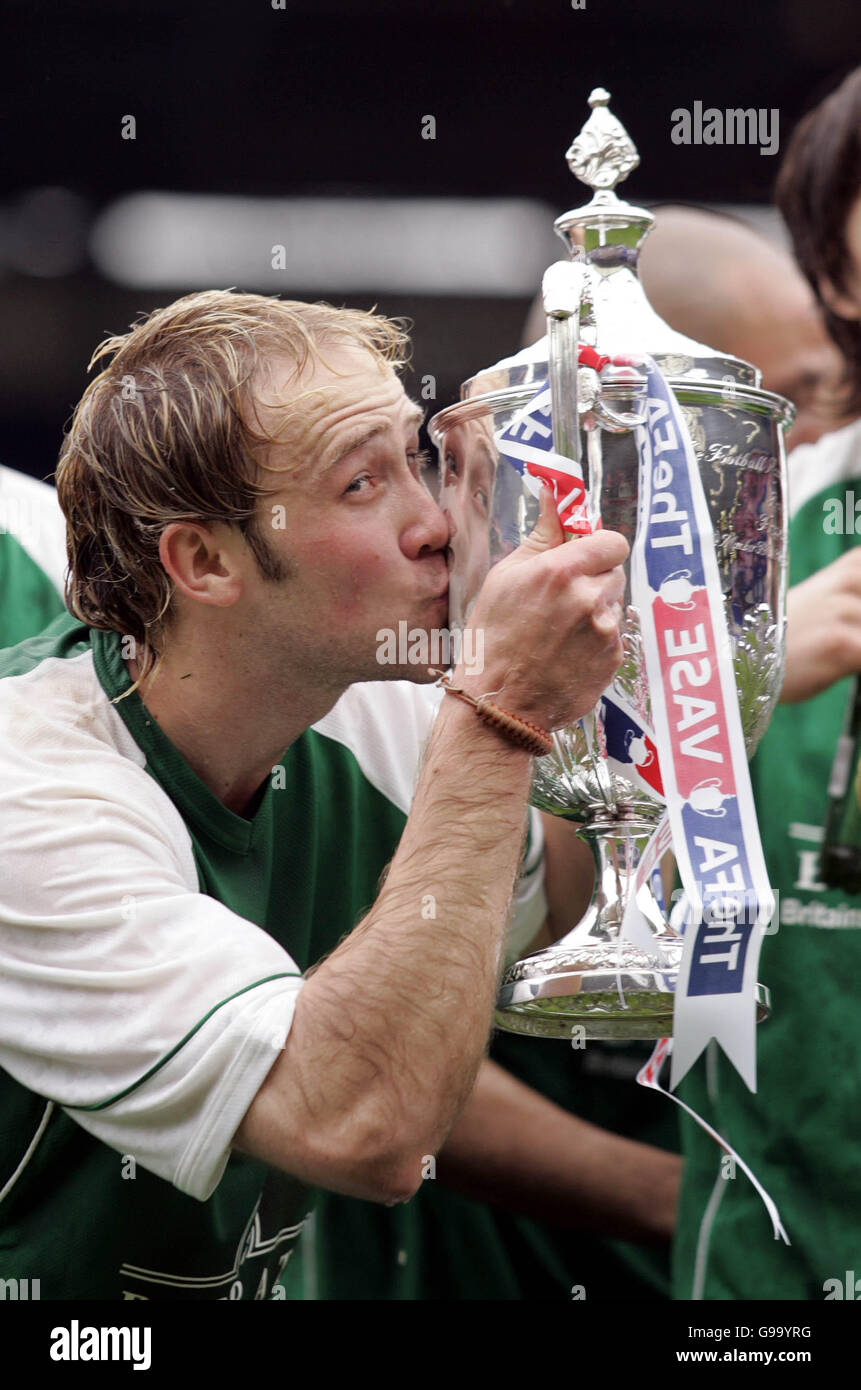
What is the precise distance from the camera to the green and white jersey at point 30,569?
1.85 m

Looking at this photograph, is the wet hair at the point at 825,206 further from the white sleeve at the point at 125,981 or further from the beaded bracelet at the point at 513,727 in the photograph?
the white sleeve at the point at 125,981

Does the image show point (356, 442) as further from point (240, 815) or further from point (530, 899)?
point (530, 899)

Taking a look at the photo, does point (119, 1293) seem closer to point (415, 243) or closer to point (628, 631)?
point (628, 631)

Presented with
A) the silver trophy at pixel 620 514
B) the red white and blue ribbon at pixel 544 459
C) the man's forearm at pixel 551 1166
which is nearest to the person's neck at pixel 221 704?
the silver trophy at pixel 620 514

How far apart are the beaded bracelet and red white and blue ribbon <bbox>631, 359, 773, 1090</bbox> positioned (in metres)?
0.10

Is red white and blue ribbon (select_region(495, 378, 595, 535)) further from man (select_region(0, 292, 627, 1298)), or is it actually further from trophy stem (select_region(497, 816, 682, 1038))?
trophy stem (select_region(497, 816, 682, 1038))

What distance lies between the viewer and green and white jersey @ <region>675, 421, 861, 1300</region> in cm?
175

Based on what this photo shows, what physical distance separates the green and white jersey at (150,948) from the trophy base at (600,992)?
182 mm

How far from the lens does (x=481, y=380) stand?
3.60ft

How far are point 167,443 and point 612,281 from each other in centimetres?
45

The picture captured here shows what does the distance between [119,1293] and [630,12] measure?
160cm

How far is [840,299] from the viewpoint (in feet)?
5.90

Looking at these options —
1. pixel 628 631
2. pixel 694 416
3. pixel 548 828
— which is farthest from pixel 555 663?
pixel 548 828

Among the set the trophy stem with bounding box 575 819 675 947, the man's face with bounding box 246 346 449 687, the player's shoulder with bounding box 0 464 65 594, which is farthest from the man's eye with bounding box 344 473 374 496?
the player's shoulder with bounding box 0 464 65 594
